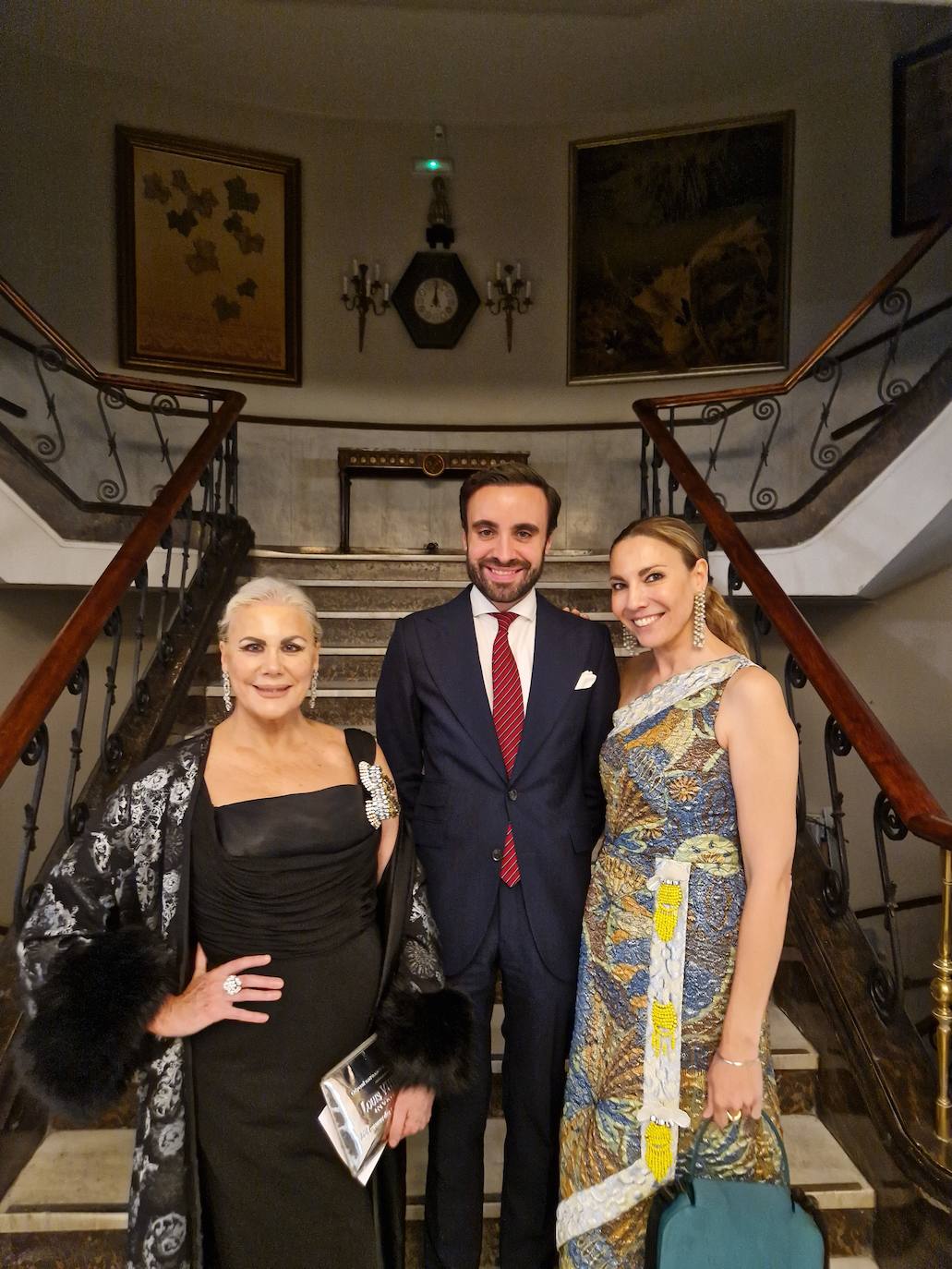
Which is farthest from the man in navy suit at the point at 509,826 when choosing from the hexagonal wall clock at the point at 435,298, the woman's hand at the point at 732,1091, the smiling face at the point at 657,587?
the hexagonal wall clock at the point at 435,298

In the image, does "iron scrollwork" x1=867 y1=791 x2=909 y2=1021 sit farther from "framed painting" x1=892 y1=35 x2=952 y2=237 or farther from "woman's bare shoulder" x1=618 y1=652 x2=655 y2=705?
"framed painting" x1=892 y1=35 x2=952 y2=237

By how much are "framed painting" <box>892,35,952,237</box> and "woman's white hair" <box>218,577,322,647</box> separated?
5.22m

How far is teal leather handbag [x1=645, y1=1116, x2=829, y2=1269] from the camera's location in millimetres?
1392

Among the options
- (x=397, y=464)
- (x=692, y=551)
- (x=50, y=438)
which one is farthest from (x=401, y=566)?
(x=692, y=551)

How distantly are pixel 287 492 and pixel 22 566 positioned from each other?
267 centimetres

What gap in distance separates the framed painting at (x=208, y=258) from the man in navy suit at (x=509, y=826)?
4802 millimetres

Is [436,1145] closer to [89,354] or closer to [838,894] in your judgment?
[838,894]

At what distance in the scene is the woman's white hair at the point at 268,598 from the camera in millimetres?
1506

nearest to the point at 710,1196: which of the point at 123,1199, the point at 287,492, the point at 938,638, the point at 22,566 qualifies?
the point at 123,1199

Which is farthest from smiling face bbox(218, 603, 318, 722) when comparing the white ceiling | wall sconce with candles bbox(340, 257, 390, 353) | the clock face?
the clock face

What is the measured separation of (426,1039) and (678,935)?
1.54 feet

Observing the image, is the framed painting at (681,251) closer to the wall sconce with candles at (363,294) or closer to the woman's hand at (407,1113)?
the wall sconce with candles at (363,294)

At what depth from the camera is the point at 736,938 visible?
60.1 inches

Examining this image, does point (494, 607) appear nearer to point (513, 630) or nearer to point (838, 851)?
point (513, 630)
